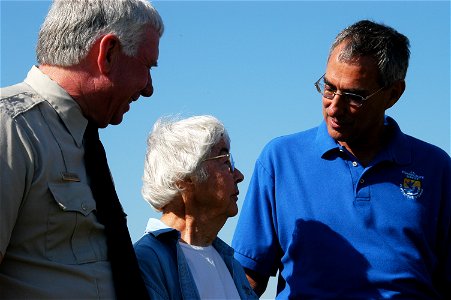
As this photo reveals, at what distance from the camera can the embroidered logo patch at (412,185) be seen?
4.98m

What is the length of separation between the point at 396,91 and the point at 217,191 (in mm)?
1372

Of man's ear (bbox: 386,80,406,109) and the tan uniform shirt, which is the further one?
man's ear (bbox: 386,80,406,109)

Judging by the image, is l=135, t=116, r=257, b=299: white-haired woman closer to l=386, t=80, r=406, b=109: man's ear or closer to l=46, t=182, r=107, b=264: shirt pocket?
l=46, t=182, r=107, b=264: shirt pocket

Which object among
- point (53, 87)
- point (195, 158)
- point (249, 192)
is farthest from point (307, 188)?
point (53, 87)

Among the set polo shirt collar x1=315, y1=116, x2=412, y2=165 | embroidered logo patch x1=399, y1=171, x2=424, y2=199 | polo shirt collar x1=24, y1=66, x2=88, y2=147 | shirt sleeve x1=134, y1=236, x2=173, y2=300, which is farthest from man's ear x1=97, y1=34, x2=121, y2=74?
embroidered logo patch x1=399, y1=171, x2=424, y2=199

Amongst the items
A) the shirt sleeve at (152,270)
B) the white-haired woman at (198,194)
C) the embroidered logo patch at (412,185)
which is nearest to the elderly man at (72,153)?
the shirt sleeve at (152,270)

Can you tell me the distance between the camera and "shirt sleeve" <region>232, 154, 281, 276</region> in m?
5.06

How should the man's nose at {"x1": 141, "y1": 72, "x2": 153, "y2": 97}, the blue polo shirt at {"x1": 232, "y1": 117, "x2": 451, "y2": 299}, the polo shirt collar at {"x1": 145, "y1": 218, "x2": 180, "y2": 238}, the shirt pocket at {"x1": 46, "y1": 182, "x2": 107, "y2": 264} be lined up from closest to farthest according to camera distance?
the shirt pocket at {"x1": 46, "y1": 182, "x2": 107, "y2": 264}
the man's nose at {"x1": 141, "y1": 72, "x2": 153, "y2": 97}
the polo shirt collar at {"x1": 145, "y1": 218, "x2": 180, "y2": 238}
the blue polo shirt at {"x1": 232, "y1": 117, "x2": 451, "y2": 299}

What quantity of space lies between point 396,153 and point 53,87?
228 cm

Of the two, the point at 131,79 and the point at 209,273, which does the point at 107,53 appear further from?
the point at 209,273

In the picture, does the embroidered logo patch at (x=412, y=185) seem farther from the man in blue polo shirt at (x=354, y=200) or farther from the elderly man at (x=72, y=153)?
the elderly man at (x=72, y=153)

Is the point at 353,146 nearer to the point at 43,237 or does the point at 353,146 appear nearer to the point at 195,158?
the point at 195,158

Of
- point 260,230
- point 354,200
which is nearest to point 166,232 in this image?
point 260,230

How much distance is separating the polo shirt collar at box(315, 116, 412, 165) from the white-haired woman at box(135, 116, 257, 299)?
646mm
